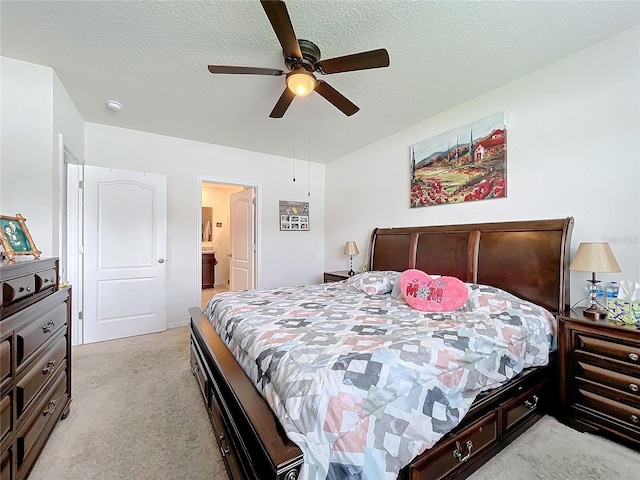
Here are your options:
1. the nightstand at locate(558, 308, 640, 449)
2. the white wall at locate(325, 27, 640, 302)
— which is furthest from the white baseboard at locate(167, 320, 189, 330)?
the nightstand at locate(558, 308, 640, 449)

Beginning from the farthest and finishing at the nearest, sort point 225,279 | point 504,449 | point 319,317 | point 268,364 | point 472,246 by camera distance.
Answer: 1. point 225,279
2. point 472,246
3. point 319,317
4. point 504,449
5. point 268,364

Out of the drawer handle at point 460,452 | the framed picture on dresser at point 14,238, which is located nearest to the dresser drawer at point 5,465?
the framed picture on dresser at point 14,238

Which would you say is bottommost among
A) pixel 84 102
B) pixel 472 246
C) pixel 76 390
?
pixel 76 390

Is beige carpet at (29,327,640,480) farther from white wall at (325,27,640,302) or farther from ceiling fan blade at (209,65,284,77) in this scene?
ceiling fan blade at (209,65,284,77)

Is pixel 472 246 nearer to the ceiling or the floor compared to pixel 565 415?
nearer to the ceiling

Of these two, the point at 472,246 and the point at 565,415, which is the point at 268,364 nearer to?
the point at 565,415

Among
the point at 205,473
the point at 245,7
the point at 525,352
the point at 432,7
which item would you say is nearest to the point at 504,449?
the point at 525,352

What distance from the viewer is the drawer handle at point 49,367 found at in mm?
1592

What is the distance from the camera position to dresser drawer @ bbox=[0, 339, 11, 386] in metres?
1.17

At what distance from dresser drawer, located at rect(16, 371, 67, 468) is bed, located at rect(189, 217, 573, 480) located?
0.83 m

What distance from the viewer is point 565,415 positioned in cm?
190

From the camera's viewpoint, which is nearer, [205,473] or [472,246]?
[205,473]

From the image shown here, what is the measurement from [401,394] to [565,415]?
5.34 ft

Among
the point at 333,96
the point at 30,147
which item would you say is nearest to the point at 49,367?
the point at 30,147
